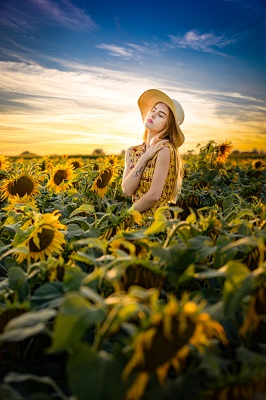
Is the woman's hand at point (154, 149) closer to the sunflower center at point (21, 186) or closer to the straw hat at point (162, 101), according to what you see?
the straw hat at point (162, 101)

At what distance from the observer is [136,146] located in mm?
4527

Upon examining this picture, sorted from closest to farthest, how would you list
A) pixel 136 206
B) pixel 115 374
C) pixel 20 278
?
pixel 115 374 → pixel 20 278 → pixel 136 206

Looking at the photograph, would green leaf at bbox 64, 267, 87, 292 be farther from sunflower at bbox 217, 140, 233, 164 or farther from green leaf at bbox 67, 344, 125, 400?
sunflower at bbox 217, 140, 233, 164

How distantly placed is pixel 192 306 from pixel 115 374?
209mm

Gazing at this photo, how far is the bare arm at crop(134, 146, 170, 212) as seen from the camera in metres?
3.98

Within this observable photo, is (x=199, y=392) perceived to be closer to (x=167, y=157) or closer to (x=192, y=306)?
(x=192, y=306)

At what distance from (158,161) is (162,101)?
0.57 m

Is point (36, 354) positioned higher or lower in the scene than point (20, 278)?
lower

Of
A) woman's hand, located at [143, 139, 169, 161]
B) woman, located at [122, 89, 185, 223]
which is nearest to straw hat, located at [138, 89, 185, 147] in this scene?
woman, located at [122, 89, 185, 223]

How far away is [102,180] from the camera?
14.8 feet

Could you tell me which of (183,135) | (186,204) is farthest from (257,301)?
(186,204)

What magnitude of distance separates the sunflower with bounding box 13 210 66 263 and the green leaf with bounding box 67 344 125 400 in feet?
3.46

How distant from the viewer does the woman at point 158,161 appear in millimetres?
4020

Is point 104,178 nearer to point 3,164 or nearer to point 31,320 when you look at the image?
point 3,164
